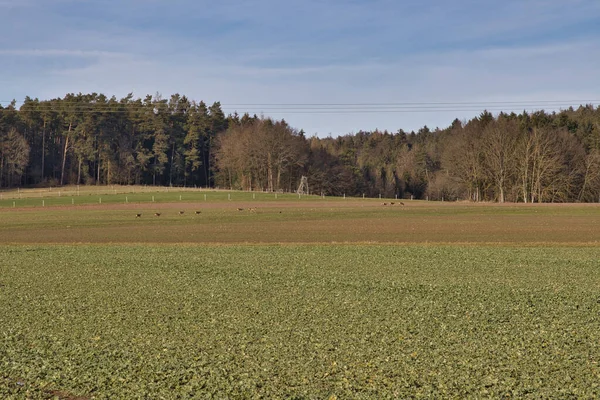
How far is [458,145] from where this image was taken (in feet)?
341

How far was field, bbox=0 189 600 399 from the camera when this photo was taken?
29.5ft

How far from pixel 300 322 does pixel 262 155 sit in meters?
108

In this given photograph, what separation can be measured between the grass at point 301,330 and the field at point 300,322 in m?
0.04

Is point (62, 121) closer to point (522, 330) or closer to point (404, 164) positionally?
point (404, 164)

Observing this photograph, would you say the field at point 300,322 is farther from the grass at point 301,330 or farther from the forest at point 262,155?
the forest at point 262,155

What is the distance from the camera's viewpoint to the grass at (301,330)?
8945mm

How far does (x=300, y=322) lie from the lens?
12.9 meters

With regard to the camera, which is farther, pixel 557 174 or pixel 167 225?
pixel 557 174

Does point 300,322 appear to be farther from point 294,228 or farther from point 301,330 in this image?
point 294,228

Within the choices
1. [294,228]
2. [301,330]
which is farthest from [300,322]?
[294,228]

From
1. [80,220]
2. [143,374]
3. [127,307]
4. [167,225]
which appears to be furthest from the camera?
[80,220]

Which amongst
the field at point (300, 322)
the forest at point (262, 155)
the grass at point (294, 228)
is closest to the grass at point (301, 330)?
the field at point (300, 322)

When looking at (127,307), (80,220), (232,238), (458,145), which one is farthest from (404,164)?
(127,307)

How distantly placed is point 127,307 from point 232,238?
2326cm
